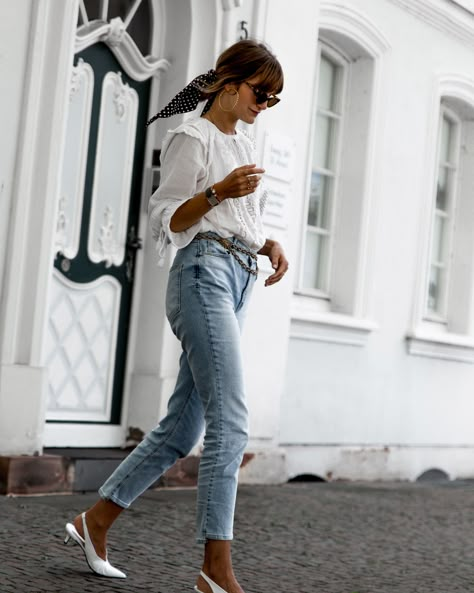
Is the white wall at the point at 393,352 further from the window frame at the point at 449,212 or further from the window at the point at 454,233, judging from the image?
the window frame at the point at 449,212

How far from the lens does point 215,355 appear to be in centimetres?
400

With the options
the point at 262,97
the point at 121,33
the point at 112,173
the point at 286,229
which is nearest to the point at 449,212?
the point at 286,229

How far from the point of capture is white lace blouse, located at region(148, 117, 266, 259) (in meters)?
4.06

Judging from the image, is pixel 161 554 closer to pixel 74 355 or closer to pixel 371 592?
pixel 371 592

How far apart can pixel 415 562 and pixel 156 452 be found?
1772 mm

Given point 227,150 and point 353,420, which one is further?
point 353,420

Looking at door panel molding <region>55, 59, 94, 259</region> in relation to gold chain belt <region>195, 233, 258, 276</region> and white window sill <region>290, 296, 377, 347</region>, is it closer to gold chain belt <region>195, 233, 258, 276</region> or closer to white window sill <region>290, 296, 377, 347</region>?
white window sill <region>290, 296, 377, 347</region>

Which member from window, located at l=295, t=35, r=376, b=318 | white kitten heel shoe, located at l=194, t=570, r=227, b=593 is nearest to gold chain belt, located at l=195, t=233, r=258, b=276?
white kitten heel shoe, located at l=194, t=570, r=227, b=593

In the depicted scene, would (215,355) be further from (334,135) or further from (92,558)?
(334,135)

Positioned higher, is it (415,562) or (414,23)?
(414,23)

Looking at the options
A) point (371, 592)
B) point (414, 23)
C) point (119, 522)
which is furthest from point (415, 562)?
point (414, 23)

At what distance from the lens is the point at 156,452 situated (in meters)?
4.32

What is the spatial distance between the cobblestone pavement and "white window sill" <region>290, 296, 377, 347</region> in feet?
4.55

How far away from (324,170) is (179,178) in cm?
571
